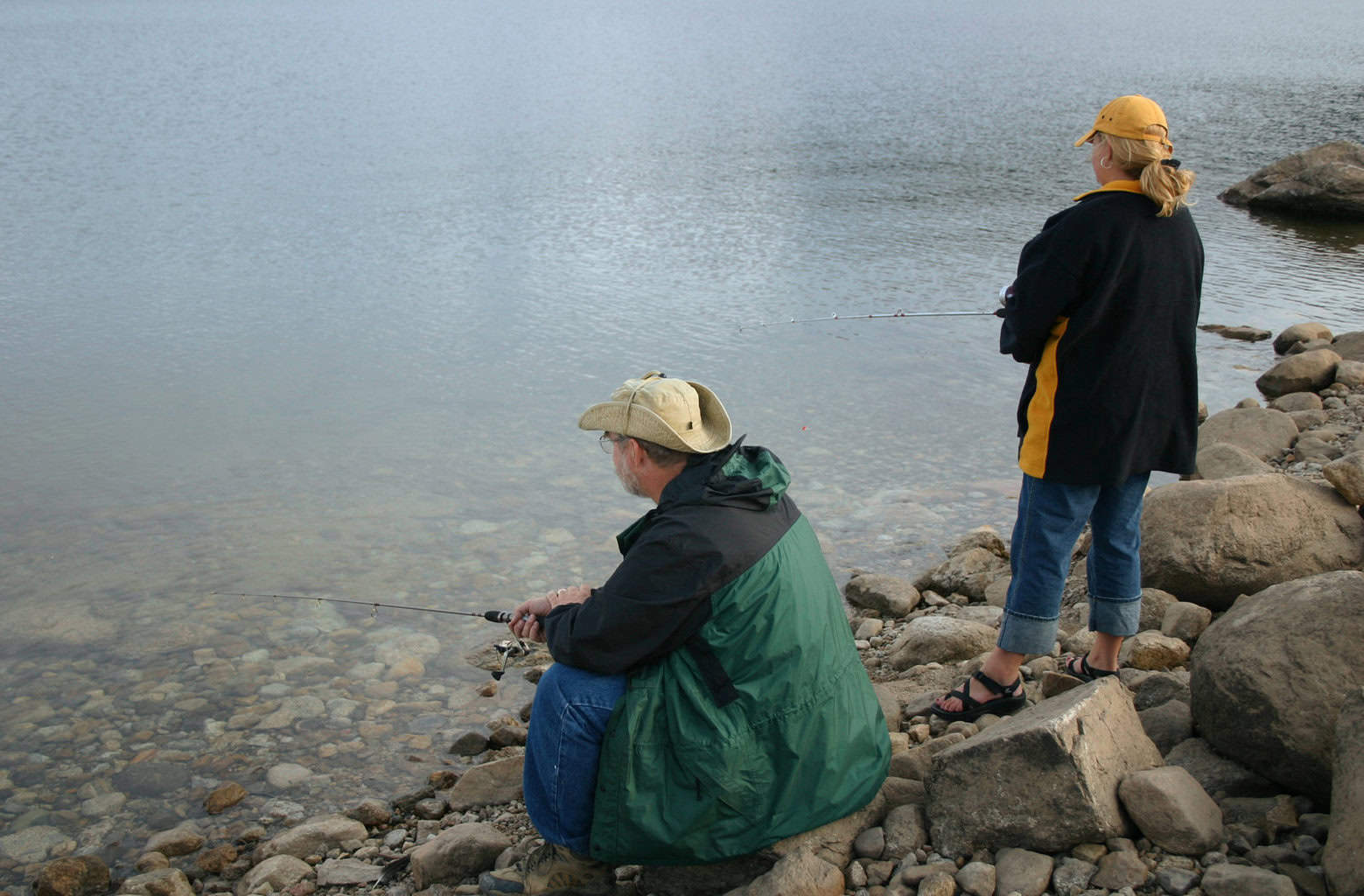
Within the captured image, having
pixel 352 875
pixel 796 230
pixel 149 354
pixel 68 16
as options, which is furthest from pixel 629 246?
pixel 68 16

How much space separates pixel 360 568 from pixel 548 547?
37.4 inches

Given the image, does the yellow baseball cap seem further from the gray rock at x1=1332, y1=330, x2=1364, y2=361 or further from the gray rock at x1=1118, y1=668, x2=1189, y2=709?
the gray rock at x1=1332, y1=330, x2=1364, y2=361

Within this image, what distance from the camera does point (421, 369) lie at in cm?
894

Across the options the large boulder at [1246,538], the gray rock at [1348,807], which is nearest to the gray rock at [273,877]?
the gray rock at [1348,807]

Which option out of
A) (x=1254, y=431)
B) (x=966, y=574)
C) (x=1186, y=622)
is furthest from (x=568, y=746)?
(x=1254, y=431)

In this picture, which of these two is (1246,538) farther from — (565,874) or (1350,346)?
(1350,346)

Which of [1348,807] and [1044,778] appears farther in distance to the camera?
[1044,778]

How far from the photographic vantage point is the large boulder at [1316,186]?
16.4 meters

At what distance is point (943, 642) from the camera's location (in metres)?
4.57

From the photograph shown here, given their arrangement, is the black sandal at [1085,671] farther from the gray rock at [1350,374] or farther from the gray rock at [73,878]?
the gray rock at [1350,374]

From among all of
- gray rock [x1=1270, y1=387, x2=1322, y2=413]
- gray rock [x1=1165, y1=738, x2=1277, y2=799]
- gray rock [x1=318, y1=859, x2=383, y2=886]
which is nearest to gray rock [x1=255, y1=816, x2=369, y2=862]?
gray rock [x1=318, y1=859, x2=383, y2=886]

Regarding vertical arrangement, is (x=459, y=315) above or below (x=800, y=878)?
below

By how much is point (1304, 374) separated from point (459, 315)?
21.2ft

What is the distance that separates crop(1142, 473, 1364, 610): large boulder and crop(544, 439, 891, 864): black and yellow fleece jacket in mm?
1981
